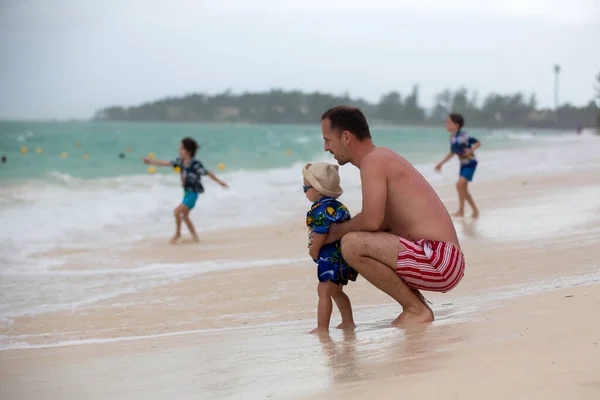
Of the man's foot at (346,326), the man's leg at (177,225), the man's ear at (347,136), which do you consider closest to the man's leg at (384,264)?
the man's foot at (346,326)

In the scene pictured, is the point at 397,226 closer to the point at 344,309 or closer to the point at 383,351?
the point at 344,309

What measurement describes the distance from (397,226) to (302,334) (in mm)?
818

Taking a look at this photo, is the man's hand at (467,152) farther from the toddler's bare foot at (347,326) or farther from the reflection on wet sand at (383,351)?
the reflection on wet sand at (383,351)

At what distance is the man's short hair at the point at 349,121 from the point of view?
413 centimetres

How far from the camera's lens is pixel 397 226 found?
167 inches

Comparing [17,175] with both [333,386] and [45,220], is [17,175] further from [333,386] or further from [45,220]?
[333,386]

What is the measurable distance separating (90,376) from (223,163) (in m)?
29.6

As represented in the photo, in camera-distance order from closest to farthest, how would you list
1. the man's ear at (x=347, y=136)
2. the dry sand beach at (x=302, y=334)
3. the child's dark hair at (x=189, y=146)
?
the dry sand beach at (x=302, y=334) → the man's ear at (x=347, y=136) → the child's dark hair at (x=189, y=146)

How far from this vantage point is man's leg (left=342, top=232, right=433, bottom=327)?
4.11m

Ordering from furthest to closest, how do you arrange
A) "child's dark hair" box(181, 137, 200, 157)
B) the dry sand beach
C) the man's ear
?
"child's dark hair" box(181, 137, 200, 157), the man's ear, the dry sand beach

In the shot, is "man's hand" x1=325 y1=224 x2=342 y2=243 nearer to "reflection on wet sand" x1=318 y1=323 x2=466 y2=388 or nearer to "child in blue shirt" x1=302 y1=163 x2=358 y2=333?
"child in blue shirt" x1=302 y1=163 x2=358 y2=333

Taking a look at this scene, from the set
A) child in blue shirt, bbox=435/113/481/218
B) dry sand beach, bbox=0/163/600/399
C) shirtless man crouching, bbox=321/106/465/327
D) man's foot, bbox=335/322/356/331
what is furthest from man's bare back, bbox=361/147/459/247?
child in blue shirt, bbox=435/113/481/218

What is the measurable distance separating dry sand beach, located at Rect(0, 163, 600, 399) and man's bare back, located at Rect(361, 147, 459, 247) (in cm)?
49

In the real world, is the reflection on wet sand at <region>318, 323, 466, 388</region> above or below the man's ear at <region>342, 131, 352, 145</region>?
below
